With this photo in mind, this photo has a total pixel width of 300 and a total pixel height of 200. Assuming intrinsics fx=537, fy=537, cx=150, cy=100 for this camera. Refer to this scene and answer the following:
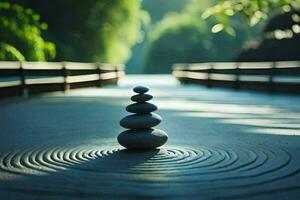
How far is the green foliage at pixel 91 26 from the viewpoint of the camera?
32.3 metres

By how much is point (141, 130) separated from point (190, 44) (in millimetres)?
→ 53962

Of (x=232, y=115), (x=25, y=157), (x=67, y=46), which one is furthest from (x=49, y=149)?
(x=67, y=46)

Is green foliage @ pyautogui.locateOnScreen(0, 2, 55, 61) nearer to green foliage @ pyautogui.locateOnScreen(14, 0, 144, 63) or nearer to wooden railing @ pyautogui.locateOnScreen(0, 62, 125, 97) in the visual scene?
wooden railing @ pyautogui.locateOnScreen(0, 62, 125, 97)

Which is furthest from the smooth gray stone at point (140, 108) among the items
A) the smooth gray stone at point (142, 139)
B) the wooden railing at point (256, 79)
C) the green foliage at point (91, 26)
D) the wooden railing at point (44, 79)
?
the green foliage at point (91, 26)

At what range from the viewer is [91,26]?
34188 millimetres

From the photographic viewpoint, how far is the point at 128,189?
4.18 metres

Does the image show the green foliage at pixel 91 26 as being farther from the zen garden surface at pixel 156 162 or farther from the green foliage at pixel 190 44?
the zen garden surface at pixel 156 162

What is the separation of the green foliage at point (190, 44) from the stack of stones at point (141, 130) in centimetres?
5171

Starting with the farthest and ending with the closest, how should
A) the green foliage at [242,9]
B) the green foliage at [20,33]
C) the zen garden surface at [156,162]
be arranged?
the green foliage at [20,33] → the green foliage at [242,9] → the zen garden surface at [156,162]

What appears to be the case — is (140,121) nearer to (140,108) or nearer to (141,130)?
(141,130)

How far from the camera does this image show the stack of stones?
5828mm

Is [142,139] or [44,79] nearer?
[142,139]

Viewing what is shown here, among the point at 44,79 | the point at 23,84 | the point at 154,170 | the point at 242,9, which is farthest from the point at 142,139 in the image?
the point at 44,79

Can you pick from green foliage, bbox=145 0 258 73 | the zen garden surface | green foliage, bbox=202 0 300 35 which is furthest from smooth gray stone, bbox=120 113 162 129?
green foliage, bbox=145 0 258 73
